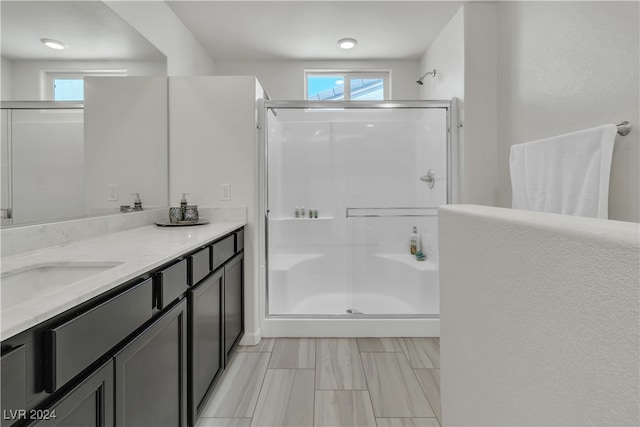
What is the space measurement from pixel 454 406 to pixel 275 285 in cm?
186

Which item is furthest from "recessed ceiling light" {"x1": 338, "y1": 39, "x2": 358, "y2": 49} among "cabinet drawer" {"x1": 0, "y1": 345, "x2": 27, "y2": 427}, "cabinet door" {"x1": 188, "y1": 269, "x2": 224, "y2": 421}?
"cabinet drawer" {"x1": 0, "y1": 345, "x2": 27, "y2": 427}

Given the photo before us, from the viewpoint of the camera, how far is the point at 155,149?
234 centimetres

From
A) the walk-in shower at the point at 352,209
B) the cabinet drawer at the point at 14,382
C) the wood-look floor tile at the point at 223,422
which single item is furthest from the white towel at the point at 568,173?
the cabinet drawer at the point at 14,382

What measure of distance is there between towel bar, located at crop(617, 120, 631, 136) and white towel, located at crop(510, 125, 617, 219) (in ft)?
0.15

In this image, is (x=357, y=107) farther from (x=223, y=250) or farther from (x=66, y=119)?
(x=66, y=119)

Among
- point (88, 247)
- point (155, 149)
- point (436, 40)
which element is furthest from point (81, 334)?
point (436, 40)

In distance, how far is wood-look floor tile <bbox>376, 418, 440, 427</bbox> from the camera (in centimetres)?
156

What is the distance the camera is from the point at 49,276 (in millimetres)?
1142

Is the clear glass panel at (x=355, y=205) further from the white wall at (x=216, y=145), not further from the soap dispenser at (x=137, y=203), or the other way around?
the soap dispenser at (x=137, y=203)

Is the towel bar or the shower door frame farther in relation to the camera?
the shower door frame

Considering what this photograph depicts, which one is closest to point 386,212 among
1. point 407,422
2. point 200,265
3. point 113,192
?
point 407,422

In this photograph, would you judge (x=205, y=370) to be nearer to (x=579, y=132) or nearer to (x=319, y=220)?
(x=319, y=220)

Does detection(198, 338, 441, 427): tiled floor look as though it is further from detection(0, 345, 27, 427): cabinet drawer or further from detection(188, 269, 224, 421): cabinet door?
detection(0, 345, 27, 427): cabinet drawer

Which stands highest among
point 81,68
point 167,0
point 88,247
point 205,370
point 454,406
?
point 167,0
